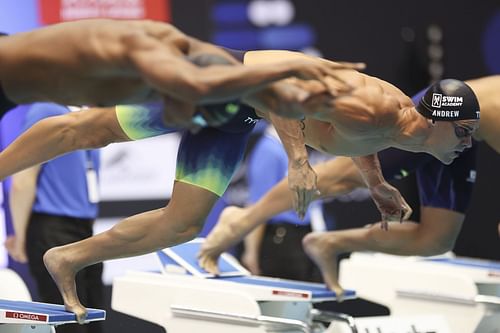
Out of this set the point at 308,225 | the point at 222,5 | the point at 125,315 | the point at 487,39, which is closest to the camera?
the point at 125,315

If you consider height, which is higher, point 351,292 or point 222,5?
point 222,5

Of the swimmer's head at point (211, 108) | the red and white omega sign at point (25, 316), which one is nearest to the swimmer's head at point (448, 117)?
Result: the swimmer's head at point (211, 108)

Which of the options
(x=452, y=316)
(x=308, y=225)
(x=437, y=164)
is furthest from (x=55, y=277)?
(x=308, y=225)

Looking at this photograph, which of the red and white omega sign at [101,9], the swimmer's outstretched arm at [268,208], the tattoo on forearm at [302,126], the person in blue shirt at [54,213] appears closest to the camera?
the tattoo on forearm at [302,126]

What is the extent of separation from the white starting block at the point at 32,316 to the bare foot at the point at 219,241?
48.1 inches

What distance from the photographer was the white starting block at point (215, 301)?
5148 mm

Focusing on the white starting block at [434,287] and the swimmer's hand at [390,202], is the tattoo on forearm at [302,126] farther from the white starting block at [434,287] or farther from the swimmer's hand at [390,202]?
the white starting block at [434,287]

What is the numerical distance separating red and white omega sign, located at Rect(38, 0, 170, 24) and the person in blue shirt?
1612mm

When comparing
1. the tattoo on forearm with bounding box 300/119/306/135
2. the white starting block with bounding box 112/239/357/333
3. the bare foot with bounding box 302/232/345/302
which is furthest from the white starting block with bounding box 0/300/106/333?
the bare foot with bounding box 302/232/345/302

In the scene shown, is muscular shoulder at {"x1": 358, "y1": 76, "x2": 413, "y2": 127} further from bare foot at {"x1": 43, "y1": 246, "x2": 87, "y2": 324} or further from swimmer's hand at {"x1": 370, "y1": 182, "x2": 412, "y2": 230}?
bare foot at {"x1": 43, "y1": 246, "x2": 87, "y2": 324}

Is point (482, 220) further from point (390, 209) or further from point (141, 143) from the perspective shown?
point (390, 209)

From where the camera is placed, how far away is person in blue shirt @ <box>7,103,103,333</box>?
5.85m

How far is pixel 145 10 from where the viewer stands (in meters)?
7.58

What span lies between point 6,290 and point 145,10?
316cm
